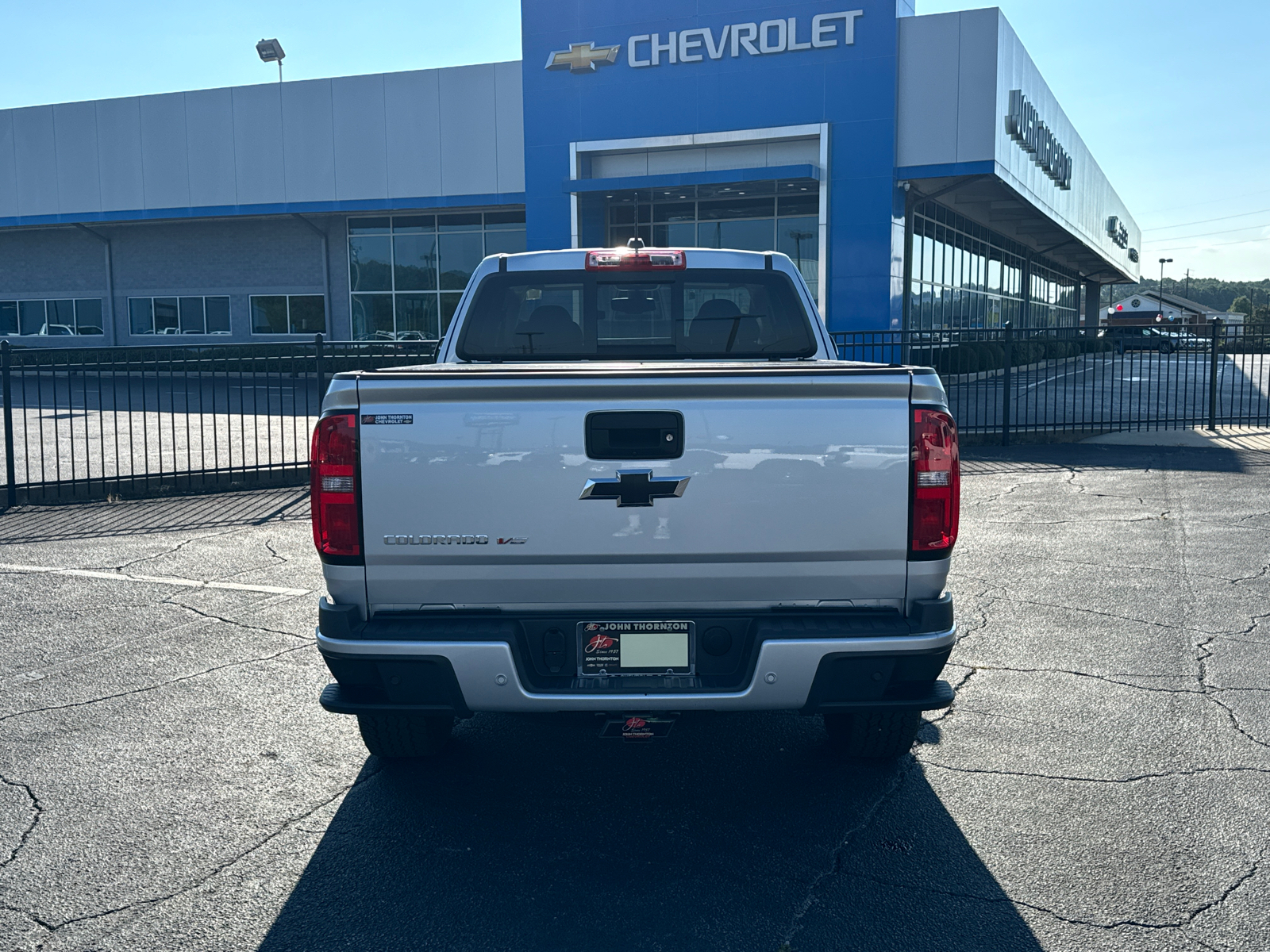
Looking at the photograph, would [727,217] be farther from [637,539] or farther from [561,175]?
[637,539]

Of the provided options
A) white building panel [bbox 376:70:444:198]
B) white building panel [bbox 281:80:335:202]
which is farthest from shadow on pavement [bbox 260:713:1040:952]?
white building panel [bbox 281:80:335:202]

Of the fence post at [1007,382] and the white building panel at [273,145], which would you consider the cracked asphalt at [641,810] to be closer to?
the fence post at [1007,382]

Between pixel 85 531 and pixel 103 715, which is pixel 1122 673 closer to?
pixel 103 715

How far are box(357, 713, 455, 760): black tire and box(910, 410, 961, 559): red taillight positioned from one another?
186 cm

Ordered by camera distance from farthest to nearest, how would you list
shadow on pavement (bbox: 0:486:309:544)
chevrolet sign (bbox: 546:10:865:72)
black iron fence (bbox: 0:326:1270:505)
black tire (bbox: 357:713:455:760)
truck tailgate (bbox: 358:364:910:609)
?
chevrolet sign (bbox: 546:10:865:72)
black iron fence (bbox: 0:326:1270:505)
shadow on pavement (bbox: 0:486:309:544)
black tire (bbox: 357:713:455:760)
truck tailgate (bbox: 358:364:910:609)

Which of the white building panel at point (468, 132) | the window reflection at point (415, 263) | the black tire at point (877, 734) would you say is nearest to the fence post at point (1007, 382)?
the black tire at point (877, 734)

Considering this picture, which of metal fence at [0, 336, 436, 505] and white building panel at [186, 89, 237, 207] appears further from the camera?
white building panel at [186, 89, 237, 207]

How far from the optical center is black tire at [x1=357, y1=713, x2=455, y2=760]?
4203mm

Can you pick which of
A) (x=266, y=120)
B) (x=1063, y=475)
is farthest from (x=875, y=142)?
(x=266, y=120)

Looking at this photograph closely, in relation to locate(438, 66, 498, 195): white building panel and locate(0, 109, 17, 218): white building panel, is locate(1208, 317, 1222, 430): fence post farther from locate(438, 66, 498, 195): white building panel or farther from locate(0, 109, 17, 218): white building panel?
locate(0, 109, 17, 218): white building panel

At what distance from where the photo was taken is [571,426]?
3.48 metres

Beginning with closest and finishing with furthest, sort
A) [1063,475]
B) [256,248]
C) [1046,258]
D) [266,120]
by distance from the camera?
1. [1063,475]
2. [266,120]
3. [256,248]
4. [1046,258]

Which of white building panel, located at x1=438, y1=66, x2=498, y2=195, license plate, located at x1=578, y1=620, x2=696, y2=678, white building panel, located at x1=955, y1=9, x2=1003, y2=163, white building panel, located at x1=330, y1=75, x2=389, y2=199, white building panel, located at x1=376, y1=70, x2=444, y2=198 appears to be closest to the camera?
license plate, located at x1=578, y1=620, x2=696, y2=678

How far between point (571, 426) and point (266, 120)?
107 ft
